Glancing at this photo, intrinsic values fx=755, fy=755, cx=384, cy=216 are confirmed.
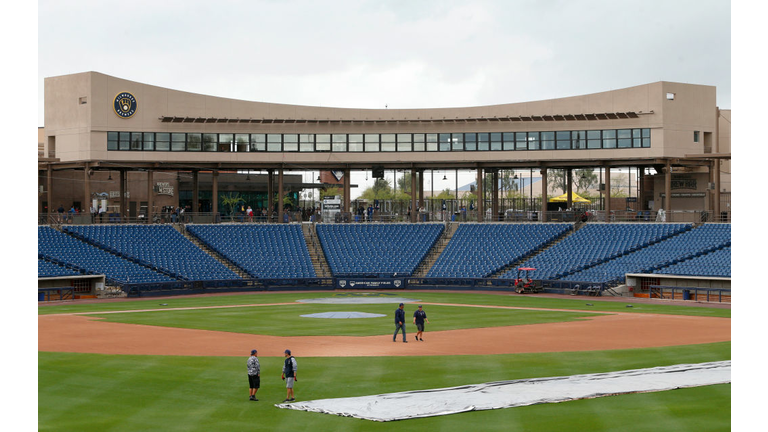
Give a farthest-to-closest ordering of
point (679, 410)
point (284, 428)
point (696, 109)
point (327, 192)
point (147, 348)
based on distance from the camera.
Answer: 1. point (327, 192)
2. point (696, 109)
3. point (147, 348)
4. point (679, 410)
5. point (284, 428)

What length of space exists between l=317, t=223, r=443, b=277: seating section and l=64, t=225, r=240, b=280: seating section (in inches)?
375

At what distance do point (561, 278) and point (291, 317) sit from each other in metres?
24.9

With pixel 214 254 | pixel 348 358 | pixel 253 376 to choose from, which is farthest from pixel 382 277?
pixel 253 376

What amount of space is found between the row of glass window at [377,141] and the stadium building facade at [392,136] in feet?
0.31

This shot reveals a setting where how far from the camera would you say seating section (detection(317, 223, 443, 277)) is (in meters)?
62.0

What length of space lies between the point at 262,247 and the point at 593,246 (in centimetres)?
A: 2802

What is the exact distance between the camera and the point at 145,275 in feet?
184

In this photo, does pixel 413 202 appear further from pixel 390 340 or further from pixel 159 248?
pixel 390 340

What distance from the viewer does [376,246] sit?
219ft

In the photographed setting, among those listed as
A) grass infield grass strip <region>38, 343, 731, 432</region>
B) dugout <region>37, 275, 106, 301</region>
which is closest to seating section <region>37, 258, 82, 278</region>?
dugout <region>37, 275, 106, 301</region>

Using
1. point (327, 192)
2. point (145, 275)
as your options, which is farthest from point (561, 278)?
point (327, 192)

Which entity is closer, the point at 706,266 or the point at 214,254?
the point at 706,266

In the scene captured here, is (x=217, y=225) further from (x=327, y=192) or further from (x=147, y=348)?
(x=327, y=192)

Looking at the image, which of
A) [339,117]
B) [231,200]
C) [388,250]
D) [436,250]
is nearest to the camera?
[388,250]
